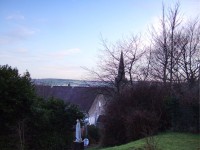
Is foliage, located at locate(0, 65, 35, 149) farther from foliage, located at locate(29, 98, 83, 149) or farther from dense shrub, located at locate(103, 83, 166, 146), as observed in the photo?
dense shrub, located at locate(103, 83, 166, 146)

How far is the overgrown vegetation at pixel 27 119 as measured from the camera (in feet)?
56.4

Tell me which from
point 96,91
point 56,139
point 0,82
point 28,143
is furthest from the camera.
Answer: point 96,91

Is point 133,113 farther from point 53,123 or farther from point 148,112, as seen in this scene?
point 53,123

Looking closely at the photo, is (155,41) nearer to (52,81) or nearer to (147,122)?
(147,122)

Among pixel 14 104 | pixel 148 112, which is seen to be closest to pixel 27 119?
pixel 14 104

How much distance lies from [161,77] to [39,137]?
1633cm

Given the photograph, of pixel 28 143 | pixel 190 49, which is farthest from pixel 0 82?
pixel 190 49

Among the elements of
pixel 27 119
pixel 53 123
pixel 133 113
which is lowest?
pixel 53 123

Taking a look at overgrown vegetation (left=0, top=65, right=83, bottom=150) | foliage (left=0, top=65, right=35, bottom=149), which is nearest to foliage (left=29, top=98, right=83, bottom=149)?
overgrown vegetation (left=0, top=65, right=83, bottom=150)

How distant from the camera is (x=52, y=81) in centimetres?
6294

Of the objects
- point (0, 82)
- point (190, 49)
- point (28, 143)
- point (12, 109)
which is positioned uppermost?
point (190, 49)

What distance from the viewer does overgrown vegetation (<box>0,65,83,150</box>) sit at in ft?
56.4

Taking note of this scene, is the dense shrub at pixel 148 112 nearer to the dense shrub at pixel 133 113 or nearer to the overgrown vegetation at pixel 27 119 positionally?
the dense shrub at pixel 133 113

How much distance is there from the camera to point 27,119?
18812 millimetres
